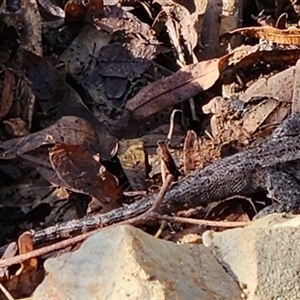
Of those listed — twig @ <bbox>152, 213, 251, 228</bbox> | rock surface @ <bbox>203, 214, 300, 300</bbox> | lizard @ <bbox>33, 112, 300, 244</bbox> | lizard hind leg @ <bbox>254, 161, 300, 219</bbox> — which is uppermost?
rock surface @ <bbox>203, 214, 300, 300</bbox>

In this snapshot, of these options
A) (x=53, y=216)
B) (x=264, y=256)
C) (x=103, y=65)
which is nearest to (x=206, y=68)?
(x=103, y=65)

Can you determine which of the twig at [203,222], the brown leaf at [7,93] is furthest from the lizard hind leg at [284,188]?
the brown leaf at [7,93]

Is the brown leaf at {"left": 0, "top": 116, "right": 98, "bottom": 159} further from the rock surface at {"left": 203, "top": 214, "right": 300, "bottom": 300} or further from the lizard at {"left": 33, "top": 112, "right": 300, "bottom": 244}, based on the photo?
the rock surface at {"left": 203, "top": 214, "right": 300, "bottom": 300}

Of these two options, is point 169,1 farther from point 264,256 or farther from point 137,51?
point 264,256

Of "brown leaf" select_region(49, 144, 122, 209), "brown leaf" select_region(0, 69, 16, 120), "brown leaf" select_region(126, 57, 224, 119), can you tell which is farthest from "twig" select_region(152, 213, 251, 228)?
"brown leaf" select_region(0, 69, 16, 120)

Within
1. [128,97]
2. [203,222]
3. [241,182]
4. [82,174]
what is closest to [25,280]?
[82,174]
